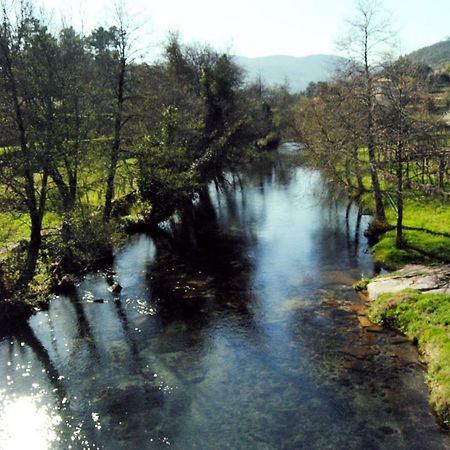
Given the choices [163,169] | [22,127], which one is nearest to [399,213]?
[163,169]

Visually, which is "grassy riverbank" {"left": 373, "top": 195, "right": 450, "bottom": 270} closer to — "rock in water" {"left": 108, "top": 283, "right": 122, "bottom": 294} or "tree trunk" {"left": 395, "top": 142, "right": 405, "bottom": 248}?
"tree trunk" {"left": 395, "top": 142, "right": 405, "bottom": 248}

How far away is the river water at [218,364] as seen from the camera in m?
13.8

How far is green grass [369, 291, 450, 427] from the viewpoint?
14680mm

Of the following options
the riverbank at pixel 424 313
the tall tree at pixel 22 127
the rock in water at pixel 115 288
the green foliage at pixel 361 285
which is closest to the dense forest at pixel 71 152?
the tall tree at pixel 22 127

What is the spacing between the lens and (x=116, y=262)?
30406mm

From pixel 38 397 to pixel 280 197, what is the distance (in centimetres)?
3504

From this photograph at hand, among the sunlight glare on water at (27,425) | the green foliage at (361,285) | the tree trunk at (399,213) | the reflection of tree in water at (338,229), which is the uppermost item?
the tree trunk at (399,213)

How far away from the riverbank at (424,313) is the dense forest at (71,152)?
52.2 ft

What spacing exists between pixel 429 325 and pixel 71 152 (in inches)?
817

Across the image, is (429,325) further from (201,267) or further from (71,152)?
(71,152)

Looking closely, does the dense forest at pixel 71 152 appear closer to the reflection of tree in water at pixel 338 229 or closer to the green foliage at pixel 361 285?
the reflection of tree in water at pixel 338 229

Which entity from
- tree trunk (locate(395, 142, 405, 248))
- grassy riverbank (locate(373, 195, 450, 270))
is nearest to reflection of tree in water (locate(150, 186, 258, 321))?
grassy riverbank (locate(373, 195, 450, 270))

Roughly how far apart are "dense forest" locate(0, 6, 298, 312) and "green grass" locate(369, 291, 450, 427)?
16.2 m

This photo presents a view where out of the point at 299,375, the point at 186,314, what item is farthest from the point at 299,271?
the point at 299,375
